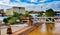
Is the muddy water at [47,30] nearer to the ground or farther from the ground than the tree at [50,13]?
nearer to the ground

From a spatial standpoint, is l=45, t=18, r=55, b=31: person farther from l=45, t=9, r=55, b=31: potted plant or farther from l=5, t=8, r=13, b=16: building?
l=5, t=8, r=13, b=16: building

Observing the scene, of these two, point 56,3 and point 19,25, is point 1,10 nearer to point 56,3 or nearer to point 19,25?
point 19,25

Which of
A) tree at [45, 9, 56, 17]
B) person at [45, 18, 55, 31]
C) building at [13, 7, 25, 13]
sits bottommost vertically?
person at [45, 18, 55, 31]

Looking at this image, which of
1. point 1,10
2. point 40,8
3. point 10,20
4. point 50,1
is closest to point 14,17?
point 10,20

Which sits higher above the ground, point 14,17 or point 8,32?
point 14,17

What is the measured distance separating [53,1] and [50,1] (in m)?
0.04

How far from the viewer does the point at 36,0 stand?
220 centimetres

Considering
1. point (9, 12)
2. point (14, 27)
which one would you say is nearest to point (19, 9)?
point (9, 12)

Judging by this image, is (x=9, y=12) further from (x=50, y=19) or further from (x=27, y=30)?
(x=50, y=19)

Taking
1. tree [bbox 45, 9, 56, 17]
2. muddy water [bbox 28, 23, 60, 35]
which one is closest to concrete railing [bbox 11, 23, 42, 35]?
muddy water [bbox 28, 23, 60, 35]

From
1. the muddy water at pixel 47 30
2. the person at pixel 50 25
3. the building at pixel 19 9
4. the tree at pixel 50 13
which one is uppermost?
the building at pixel 19 9

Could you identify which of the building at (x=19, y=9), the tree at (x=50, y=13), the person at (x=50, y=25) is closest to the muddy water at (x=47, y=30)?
the person at (x=50, y=25)

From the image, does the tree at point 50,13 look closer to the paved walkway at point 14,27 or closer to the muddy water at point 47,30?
the muddy water at point 47,30

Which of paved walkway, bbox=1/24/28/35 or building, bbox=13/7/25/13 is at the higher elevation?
building, bbox=13/7/25/13
